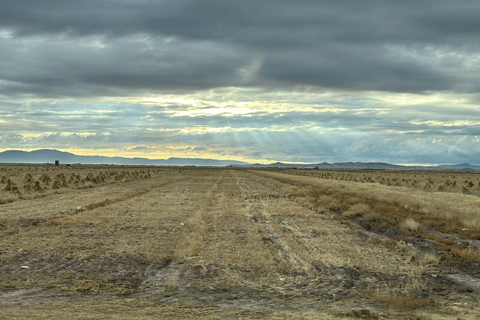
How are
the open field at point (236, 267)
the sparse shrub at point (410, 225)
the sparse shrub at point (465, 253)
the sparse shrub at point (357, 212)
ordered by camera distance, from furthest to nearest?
the sparse shrub at point (357, 212), the sparse shrub at point (410, 225), the sparse shrub at point (465, 253), the open field at point (236, 267)

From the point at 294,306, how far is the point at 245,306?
33.9 inches

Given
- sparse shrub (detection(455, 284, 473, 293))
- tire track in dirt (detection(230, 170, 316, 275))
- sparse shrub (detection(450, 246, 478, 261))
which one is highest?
sparse shrub (detection(450, 246, 478, 261))

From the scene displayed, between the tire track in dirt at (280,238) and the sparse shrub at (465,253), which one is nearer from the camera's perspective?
the tire track in dirt at (280,238)

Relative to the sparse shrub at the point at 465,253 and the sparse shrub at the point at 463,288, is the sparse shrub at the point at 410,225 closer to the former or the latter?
the sparse shrub at the point at 465,253

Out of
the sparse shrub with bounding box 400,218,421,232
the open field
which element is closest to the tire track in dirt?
the open field

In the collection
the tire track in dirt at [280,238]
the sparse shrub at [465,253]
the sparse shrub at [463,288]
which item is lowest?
the sparse shrub at [463,288]

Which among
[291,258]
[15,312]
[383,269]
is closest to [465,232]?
[383,269]

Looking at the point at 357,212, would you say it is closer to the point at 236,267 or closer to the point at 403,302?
the point at 236,267

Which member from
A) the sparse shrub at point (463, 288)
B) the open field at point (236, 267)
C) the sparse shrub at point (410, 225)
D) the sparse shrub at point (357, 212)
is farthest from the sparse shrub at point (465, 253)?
the sparse shrub at point (357, 212)

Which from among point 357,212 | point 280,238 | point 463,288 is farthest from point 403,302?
point 357,212

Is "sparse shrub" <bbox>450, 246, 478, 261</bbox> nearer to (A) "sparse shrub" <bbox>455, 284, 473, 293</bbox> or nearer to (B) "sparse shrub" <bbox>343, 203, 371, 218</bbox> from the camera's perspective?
(A) "sparse shrub" <bbox>455, 284, 473, 293</bbox>

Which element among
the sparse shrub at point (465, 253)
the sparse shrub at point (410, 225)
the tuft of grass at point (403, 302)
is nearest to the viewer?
the tuft of grass at point (403, 302)

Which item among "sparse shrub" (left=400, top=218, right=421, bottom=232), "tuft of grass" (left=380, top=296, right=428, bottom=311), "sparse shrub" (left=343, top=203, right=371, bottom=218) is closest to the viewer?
"tuft of grass" (left=380, top=296, right=428, bottom=311)

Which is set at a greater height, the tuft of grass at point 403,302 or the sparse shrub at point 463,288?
the tuft of grass at point 403,302
